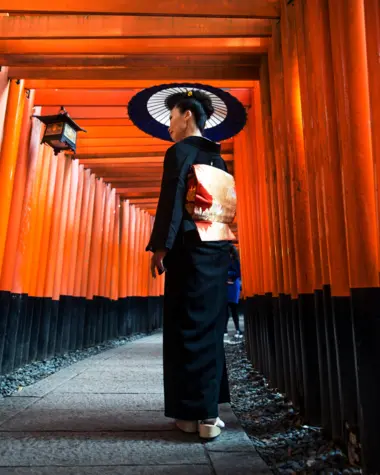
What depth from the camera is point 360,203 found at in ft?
5.38

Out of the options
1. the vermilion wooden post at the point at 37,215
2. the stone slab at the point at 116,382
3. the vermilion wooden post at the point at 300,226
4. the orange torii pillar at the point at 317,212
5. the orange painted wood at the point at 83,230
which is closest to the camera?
the orange torii pillar at the point at 317,212

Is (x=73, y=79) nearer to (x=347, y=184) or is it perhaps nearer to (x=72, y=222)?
(x=72, y=222)

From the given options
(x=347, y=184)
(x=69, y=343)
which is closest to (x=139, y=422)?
(x=347, y=184)

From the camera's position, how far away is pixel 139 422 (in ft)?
7.77

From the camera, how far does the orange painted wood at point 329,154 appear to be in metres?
1.86

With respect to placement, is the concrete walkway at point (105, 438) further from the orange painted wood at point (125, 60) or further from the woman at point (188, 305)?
the orange painted wood at point (125, 60)

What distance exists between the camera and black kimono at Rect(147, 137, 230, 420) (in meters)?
2.08

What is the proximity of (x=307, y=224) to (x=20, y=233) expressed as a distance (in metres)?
3.08

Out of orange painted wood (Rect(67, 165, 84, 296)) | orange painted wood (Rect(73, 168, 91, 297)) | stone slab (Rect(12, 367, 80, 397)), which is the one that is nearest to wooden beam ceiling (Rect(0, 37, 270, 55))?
orange painted wood (Rect(67, 165, 84, 296))

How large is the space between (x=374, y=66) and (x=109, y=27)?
2.50m

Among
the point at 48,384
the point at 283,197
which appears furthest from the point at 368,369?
the point at 48,384

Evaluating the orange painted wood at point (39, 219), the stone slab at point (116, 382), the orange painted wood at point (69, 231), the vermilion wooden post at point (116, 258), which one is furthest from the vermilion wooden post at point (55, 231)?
the vermilion wooden post at point (116, 258)

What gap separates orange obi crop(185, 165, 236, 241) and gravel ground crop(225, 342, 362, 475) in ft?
3.54

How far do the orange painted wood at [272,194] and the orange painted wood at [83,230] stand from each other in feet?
12.6
